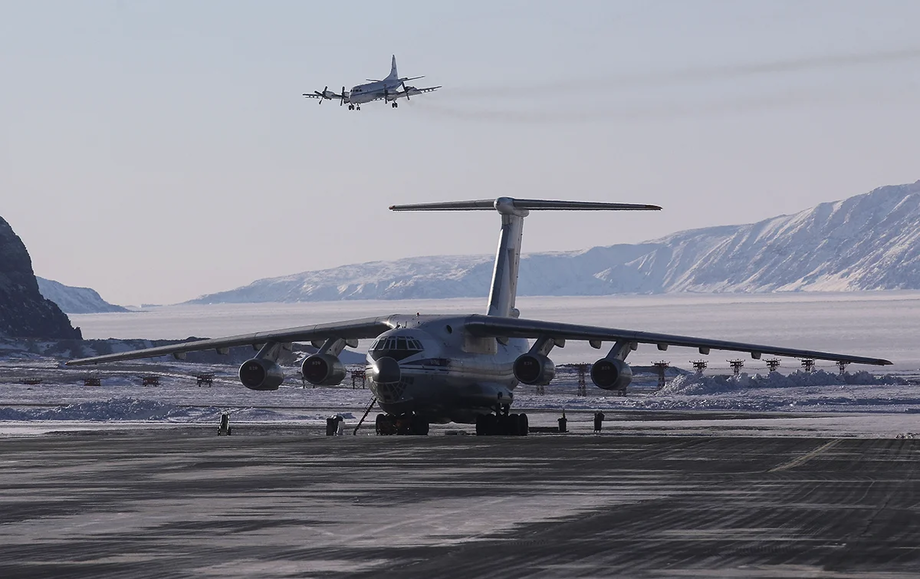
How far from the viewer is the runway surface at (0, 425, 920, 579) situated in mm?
14852

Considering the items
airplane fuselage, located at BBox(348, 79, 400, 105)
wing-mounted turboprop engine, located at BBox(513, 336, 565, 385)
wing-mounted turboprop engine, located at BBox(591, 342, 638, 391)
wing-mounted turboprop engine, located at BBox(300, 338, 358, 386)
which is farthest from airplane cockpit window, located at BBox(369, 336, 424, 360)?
airplane fuselage, located at BBox(348, 79, 400, 105)

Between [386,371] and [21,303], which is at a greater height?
[21,303]

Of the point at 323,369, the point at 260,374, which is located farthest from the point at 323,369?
the point at 260,374

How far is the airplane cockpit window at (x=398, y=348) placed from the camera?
42.1m

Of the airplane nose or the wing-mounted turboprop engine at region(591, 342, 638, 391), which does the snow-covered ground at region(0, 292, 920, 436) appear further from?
the airplane nose

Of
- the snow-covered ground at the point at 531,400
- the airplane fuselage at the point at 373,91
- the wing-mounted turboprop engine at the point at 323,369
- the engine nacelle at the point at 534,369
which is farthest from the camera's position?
the airplane fuselage at the point at 373,91

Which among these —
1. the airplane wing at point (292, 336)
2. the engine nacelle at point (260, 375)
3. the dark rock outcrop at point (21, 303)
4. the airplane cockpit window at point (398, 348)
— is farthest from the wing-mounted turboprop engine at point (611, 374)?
the dark rock outcrop at point (21, 303)

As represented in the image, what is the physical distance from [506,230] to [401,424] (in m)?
10.1

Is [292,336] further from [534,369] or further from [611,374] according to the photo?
[611,374]

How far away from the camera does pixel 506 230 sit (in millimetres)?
51312

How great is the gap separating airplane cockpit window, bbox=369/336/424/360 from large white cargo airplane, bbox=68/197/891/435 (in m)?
0.03

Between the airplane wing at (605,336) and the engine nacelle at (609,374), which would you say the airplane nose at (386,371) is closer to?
the airplane wing at (605,336)

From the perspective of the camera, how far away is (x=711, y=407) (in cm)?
7600

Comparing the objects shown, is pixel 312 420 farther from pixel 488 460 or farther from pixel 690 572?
pixel 690 572
